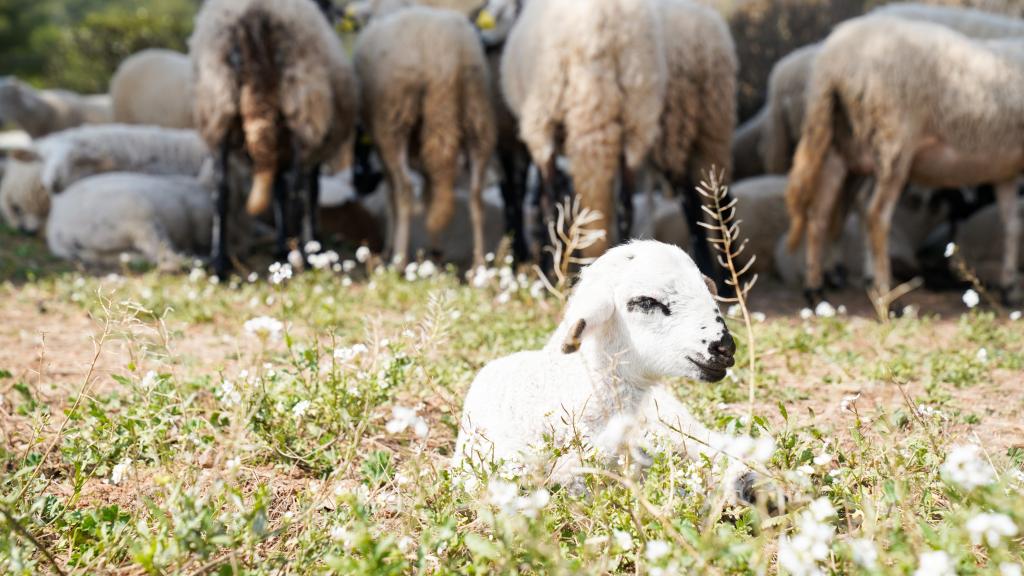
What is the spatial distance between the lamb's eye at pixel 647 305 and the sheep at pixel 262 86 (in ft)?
15.3

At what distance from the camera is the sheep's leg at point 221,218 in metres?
6.64

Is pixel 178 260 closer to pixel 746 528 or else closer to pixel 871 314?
pixel 871 314

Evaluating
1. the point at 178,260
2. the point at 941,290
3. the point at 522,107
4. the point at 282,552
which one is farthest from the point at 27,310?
the point at 941,290

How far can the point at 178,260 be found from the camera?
690 cm

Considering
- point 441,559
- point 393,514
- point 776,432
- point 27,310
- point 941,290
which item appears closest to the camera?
point 441,559

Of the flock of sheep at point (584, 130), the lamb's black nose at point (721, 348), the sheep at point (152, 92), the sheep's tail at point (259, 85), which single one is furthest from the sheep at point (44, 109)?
the lamb's black nose at point (721, 348)

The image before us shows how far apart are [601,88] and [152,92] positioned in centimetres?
953

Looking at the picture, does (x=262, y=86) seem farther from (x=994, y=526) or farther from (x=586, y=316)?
(x=994, y=526)

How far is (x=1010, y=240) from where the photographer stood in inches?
266

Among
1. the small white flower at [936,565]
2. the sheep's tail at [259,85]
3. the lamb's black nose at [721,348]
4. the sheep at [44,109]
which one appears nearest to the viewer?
the small white flower at [936,565]

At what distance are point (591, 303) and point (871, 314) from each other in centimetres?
462

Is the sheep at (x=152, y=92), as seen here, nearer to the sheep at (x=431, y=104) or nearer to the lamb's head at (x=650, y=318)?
the sheep at (x=431, y=104)

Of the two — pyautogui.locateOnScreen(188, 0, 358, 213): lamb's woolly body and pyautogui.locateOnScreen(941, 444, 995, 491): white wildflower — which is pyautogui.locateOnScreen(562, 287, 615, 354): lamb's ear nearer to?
pyautogui.locateOnScreen(941, 444, 995, 491): white wildflower

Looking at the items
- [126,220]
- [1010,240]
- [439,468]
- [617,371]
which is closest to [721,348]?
[617,371]
